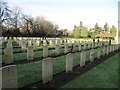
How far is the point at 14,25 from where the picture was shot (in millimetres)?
50406

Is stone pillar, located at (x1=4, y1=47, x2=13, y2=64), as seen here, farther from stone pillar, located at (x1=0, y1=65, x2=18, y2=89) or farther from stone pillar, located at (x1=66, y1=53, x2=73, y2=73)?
stone pillar, located at (x1=0, y1=65, x2=18, y2=89)

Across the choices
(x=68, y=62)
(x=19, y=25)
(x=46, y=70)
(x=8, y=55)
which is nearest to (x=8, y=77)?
(x=46, y=70)

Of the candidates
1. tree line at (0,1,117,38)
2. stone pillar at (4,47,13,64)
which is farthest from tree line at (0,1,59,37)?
stone pillar at (4,47,13,64)

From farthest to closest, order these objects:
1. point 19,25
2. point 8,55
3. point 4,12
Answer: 1. point 19,25
2. point 4,12
3. point 8,55

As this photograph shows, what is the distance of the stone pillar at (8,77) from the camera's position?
5781mm

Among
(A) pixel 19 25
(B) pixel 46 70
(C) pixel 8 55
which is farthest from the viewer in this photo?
(A) pixel 19 25

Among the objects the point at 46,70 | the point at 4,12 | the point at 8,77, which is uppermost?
the point at 4,12

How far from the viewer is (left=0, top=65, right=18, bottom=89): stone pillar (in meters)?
5.78

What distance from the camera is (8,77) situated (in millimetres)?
5938

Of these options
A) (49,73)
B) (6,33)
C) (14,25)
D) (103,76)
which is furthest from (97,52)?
(14,25)

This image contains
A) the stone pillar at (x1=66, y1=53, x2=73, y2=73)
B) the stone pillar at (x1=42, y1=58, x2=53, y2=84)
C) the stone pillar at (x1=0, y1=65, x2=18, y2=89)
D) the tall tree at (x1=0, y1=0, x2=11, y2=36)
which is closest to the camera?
the stone pillar at (x1=0, y1=65, x2=18, y2=89)

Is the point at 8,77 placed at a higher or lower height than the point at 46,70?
higher

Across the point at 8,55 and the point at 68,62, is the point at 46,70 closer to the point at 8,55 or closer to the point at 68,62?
the point at 68,62

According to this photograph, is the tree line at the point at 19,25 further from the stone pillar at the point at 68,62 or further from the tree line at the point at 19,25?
the stone pillar at the point at 68,62
